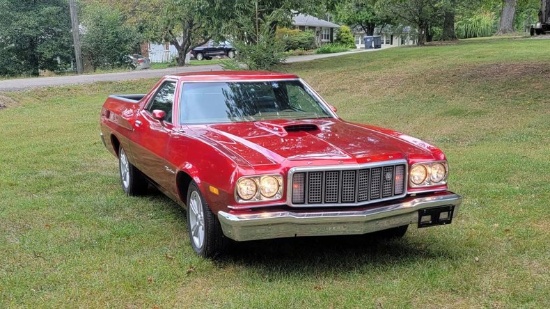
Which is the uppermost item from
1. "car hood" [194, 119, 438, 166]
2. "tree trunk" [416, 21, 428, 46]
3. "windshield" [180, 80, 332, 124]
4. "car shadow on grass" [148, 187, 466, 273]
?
"tree trunk" [416, 21, 428, 46]

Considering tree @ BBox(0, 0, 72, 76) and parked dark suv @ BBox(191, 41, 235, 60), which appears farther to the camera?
parked dark suv @ BBox(191, 41, 235, 60)

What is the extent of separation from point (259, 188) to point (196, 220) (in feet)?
3.03

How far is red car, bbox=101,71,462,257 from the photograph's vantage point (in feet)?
13.5

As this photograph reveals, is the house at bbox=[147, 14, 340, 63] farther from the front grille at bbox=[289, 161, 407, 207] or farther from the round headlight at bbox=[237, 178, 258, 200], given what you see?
the round headlight at bbox=[237, 178, 258, 200]

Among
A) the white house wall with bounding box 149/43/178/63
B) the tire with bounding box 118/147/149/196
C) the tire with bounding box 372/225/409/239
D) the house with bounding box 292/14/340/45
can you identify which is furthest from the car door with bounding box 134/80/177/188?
the house with bounding box 292/14/340/45

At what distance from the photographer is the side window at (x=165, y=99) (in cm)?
575

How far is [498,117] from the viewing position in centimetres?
1162

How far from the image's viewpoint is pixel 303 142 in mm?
4539

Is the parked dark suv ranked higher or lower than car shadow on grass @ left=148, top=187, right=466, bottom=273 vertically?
higher

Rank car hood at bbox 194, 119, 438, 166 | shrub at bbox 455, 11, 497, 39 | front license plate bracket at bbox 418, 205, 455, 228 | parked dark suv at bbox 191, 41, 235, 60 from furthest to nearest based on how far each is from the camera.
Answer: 1. parked dark suv at bbox 191, 41, 235, 60
2. shrub at bbox 455, 11, 497, 39
3. front license plate bracket at bbox 418, 205, 455, 228
4. car hood at bbox 194, 119, 438, 166

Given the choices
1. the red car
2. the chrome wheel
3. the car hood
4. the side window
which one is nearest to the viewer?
the red car

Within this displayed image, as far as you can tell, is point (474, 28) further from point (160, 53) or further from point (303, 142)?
point (303, 142)

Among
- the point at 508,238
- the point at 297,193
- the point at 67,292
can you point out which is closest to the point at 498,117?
the point at 508,238

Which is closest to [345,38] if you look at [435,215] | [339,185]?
[435,215]
